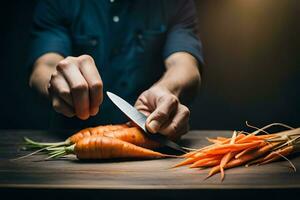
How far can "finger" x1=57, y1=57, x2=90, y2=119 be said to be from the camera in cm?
135

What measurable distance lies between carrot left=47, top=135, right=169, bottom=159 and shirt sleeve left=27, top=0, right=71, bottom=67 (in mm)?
826

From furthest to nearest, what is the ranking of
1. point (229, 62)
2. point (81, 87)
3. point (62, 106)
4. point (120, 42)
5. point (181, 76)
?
point (229, 62), point (120, 42), point (181, 76), point (62, 106), point (81, 87)

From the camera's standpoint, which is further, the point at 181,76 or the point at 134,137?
the point at 181,76

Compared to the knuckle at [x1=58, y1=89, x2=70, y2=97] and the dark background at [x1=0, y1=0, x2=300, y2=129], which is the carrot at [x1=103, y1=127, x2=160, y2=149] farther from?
the dark background at [x1=0, y1=0, x2=300, y2=129]

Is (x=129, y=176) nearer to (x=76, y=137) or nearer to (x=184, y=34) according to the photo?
(x=76, y=137)

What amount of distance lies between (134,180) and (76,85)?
385mm

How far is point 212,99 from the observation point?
318 centimetres

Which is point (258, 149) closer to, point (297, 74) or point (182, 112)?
point (182, 112)

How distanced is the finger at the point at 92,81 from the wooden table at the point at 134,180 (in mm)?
181

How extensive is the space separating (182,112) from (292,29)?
6.47 feet

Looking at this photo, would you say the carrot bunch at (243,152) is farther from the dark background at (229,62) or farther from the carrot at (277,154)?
the dark background at (229,62)

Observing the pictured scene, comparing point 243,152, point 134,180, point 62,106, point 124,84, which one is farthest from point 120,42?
point 134,180

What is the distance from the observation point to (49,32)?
6.91 ft

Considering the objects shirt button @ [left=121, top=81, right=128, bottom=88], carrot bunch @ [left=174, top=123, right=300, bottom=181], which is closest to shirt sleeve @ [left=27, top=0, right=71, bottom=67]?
shirt button @ [left=121, top=81, right=128, bottom=88]
